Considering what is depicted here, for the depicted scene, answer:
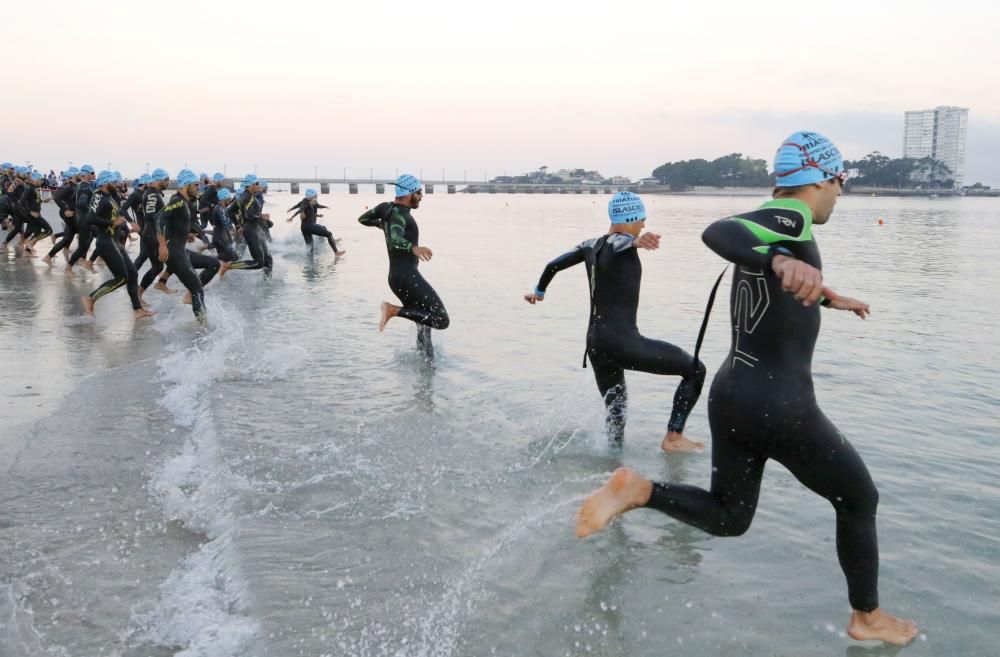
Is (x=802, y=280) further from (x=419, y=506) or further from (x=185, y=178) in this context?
(x=185, y=178)

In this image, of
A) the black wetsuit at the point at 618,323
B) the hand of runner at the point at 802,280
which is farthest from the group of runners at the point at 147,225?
the hand of runner at the point at 802,280

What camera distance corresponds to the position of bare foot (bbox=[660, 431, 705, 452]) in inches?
237

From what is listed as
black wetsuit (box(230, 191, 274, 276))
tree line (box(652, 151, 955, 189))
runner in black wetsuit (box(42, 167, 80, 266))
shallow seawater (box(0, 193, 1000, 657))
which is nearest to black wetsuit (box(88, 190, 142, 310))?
shallow seawater (box(0, 193, 1000, 657))

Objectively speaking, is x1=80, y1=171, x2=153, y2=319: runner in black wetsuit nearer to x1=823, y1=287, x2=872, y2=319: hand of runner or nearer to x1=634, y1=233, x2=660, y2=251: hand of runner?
x1=634, y1=233, x2=660, y2=251: hand of runner

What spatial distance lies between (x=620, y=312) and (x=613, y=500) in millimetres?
2623

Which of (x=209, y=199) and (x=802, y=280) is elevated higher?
(x=209, y=199)

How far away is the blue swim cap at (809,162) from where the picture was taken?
326cm

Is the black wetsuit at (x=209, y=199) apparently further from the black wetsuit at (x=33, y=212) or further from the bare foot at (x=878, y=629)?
the bare foot at (x=878, y=629)

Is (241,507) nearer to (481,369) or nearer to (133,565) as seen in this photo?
(133,565)

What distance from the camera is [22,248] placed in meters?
21.4

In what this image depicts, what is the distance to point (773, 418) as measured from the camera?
3.22 metres

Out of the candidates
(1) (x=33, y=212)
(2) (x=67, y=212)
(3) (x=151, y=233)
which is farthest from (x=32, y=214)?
(3) (x=151, y=233)

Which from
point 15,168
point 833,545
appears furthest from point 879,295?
point 15,168

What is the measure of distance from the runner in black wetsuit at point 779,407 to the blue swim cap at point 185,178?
9.52 meters
